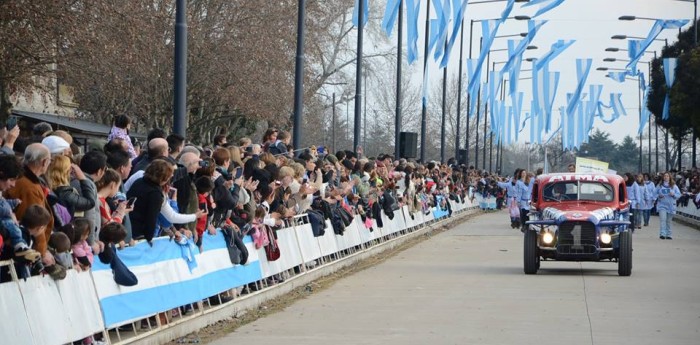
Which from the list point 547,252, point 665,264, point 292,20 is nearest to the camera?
point 547,252

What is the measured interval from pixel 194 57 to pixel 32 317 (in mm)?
35545

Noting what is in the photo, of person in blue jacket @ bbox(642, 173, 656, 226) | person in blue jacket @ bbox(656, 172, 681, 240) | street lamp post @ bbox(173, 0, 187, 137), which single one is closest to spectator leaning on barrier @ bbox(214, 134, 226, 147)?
street lamp post @ bbox(173, 0, 187, 137)

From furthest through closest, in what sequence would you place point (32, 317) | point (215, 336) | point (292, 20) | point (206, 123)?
point (206, 123) < point (292, 20) < point (215, 336) < point (32, 317)

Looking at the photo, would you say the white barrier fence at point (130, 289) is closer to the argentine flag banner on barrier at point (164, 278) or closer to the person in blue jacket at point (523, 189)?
the argentine flag banner on barrier at point (164, 278)

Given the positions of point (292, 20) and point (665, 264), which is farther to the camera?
point (292, 20)

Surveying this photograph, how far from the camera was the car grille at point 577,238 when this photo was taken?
22.8m

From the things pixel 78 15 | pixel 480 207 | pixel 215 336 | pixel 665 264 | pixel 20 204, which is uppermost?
pixel 78 15

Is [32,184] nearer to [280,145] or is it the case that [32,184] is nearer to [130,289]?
[130,289]

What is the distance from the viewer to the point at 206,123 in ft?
176

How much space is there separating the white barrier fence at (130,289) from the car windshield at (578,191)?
246 inches

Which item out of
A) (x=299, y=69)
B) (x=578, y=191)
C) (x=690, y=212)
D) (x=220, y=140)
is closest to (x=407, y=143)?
(x=299, y=69)

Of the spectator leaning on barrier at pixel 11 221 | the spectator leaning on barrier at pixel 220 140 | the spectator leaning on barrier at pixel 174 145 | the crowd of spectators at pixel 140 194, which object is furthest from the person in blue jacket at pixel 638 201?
the spectator leaning on barrier at pixel 11 221

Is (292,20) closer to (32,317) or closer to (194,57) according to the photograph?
(194,57)

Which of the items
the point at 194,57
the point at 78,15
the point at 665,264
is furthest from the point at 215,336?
the point at 194,57
